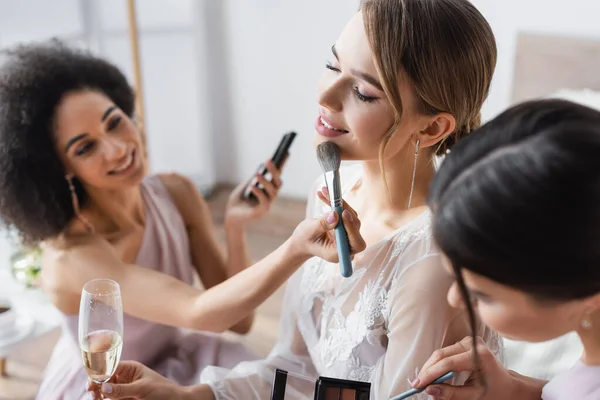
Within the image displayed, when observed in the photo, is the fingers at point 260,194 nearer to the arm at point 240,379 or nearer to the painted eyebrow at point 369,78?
the arm at point 240,379

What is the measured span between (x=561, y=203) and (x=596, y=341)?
28 centimetres

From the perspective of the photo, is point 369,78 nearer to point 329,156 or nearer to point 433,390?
point 329,156

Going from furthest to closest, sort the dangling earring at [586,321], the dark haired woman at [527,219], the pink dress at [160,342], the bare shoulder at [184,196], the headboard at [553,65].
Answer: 1. the headboard at [553,65]
2. the bare shoulder at [184,196]
3. the pink dress at [160,342]
4. the dangling earring at [586,321]
5. the dark haired woman at [527,219]

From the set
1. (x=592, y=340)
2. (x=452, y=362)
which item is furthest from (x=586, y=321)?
(x=452, y=362)

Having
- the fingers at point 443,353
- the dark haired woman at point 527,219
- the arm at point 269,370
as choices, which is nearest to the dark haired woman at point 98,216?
the arm at point 269,370

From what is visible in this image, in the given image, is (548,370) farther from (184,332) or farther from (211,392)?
(184,332)

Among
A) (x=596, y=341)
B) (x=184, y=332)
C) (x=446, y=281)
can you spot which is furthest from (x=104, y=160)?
(x=596, y=341)

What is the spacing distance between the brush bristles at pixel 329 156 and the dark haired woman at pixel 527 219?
29 cm

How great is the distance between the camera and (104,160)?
149 cm

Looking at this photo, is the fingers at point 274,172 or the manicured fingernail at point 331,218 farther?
the fingers at point 274,172

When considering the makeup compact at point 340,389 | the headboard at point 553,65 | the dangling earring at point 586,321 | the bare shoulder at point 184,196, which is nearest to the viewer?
the dangling earring at point 586,321

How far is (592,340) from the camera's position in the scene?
901 mm

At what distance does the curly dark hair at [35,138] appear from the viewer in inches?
56.9

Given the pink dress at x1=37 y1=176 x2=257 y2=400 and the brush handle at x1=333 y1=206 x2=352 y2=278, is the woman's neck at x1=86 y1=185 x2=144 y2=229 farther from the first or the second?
the brush handle at x1=333 y1=206 x2=352 y2=278
